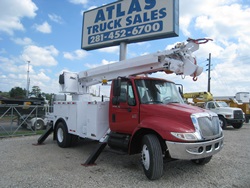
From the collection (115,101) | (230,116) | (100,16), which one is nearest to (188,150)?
(115,101)

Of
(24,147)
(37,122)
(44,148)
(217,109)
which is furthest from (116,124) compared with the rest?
(217,109)

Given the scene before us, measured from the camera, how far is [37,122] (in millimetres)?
15609

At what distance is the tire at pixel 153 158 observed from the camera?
5.24 meters

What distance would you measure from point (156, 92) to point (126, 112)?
972mm

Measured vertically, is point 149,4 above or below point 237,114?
above

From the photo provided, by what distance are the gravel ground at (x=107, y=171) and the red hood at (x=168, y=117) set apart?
1240 millimetres

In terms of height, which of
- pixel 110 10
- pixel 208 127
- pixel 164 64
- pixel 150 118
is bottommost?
pixel 208 127

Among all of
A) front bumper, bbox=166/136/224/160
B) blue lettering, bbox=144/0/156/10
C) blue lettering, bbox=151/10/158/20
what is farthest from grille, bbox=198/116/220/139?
blue lettering, bbox=144/0/156/10

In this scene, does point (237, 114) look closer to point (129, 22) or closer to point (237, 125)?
point (237, 125)

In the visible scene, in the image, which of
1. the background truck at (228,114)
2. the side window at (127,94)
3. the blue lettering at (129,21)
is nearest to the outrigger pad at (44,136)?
the side window at (127,94)

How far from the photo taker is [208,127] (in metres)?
5.49

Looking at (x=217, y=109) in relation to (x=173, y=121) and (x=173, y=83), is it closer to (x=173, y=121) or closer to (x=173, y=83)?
(x=173, y=83)

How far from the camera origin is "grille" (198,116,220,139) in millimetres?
5328

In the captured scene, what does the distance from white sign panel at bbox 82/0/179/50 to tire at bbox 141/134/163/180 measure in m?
6.46
